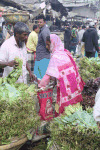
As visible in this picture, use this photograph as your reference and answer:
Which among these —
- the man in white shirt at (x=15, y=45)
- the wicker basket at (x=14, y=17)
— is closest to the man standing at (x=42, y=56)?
the wicker basket at (x=14, y=17)

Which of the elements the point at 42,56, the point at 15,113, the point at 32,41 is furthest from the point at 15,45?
the point at 32,41

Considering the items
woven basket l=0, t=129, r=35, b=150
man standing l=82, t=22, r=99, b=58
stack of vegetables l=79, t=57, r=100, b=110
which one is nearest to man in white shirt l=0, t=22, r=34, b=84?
woven basket l=0, t=129, r=35, b=150

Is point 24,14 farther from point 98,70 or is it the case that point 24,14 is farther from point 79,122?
point 79,122

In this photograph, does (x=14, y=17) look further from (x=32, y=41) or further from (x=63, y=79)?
(x=63, y=79)

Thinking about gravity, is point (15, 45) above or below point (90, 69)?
above

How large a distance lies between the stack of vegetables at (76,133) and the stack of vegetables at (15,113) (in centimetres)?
30

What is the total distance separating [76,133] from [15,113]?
0.63 meters

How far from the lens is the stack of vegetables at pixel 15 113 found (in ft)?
5.49

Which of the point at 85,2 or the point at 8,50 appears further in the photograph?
the point at 85,2

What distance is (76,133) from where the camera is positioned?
1586mm

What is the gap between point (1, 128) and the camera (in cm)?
165

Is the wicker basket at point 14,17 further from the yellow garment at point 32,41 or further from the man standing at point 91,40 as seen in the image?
the man standing at point 91,40

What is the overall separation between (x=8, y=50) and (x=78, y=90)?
110cm

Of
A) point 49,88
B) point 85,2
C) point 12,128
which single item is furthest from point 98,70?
point 85,2
